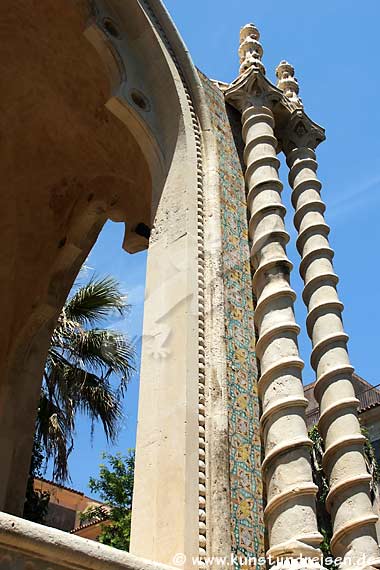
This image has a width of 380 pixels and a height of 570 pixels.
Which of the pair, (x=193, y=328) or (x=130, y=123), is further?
(x=130, y=123)

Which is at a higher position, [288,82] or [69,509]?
[69,509]

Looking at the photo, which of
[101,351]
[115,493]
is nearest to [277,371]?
[101,351]

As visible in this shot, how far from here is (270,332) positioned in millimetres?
5301

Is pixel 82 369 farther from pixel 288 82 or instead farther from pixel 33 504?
pixel 288 82

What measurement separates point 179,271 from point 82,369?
18.3ft

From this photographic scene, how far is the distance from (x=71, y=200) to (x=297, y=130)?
7.95ft

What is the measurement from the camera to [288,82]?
25.9 feet

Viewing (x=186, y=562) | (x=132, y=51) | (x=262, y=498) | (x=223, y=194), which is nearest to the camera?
(x=186, y=562)

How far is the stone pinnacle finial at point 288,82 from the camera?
7.67m

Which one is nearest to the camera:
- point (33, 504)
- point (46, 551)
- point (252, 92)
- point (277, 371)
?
point (46, 551)

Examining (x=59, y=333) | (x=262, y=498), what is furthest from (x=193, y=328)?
(x=59, y=333)

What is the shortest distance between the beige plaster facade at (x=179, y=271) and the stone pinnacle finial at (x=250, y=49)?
21 mm

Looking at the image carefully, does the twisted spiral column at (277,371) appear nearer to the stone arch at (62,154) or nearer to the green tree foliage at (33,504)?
the stone arch at (62,154)

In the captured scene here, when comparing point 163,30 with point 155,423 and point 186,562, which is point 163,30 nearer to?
point 155,423
